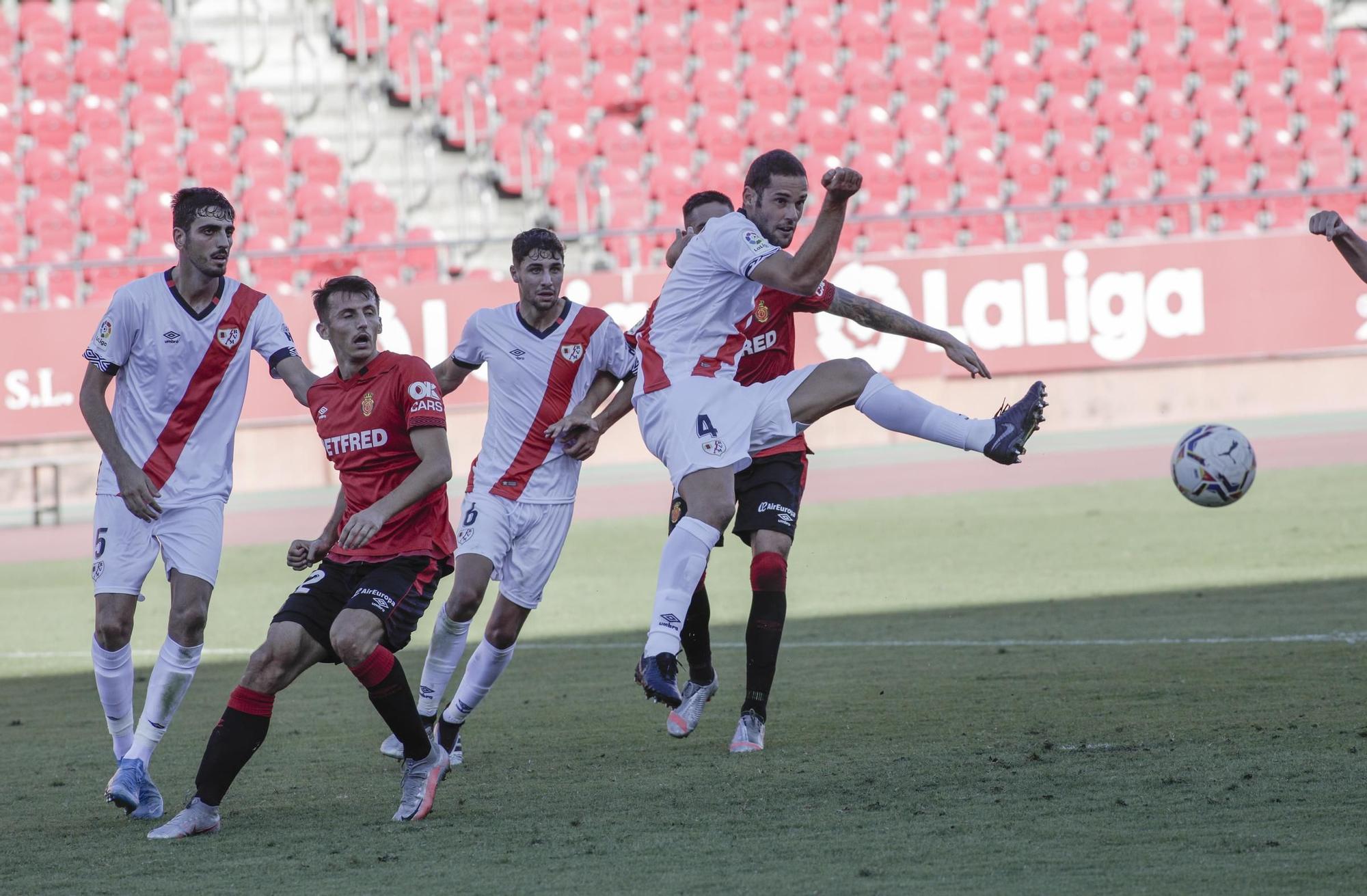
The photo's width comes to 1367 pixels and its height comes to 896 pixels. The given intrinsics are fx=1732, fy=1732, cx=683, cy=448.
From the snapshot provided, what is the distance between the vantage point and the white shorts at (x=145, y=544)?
6.15 metres

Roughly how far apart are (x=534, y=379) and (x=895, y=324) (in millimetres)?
1496

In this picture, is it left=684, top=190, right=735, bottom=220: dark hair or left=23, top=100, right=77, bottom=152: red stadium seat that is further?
left=23, top=100, right=77, bottom=152: red stadium seat

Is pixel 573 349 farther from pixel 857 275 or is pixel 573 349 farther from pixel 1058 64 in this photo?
pixel 1058 64

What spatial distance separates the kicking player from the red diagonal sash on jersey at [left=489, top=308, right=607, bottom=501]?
1.58ft

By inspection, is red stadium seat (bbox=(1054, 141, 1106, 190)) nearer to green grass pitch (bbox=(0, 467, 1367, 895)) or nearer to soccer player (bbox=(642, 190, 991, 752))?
green grass pitch (bbox=(0, 467, 1367, 895))

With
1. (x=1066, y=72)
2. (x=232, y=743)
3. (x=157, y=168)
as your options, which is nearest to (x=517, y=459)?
(x=232, y=743)

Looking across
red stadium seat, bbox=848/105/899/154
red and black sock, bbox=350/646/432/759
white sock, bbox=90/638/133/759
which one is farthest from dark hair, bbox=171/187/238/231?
red stadium seat, bbox=848/105/899/154

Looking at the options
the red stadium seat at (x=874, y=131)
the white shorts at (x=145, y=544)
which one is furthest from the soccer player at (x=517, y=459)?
the red stadium seat at (x=874, y=131)

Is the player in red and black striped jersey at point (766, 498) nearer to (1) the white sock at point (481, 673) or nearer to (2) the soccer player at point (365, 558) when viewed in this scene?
(1) the white sock at point (481, 673)

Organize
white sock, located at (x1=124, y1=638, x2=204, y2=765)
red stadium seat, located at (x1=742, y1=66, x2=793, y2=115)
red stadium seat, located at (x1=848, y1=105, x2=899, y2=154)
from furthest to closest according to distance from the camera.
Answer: red stadium seat, located at (x1=742, y1=66, x2=793, y2=115), red stadium seat, located at (x1=848, y1=105, x2=899, y2=154), white sock, located at (x1=124, y1=638, x2=204, y2=765)

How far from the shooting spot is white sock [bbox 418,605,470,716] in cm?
677

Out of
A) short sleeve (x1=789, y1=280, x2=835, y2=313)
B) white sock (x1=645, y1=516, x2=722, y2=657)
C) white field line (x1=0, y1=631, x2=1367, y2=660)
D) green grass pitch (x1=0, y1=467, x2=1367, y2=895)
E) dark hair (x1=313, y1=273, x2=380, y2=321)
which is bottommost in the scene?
green grass pitch (x1=0, y1=467, x2=1367, y2=895)

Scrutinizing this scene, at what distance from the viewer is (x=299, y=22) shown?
79.0 feet

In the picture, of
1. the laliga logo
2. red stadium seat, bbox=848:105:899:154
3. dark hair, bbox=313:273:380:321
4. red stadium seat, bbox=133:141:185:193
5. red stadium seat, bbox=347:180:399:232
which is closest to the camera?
dark hair, bbox=313:273:380:321
